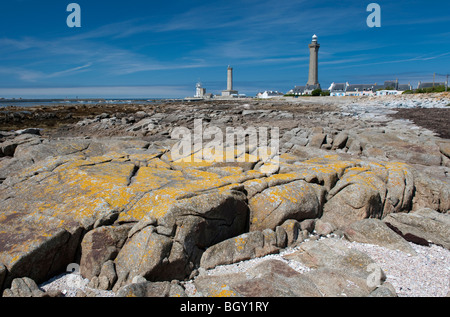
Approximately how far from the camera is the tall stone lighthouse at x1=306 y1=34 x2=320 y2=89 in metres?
134

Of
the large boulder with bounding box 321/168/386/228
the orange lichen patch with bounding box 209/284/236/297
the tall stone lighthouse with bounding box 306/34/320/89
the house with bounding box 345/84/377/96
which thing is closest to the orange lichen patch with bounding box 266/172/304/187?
the large boulder with bounding box 321/168/386/228

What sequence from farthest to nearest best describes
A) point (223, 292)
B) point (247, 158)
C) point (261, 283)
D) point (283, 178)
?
point (247, 158) → point (283, 178) → point (261, 283) → point (223, 292)

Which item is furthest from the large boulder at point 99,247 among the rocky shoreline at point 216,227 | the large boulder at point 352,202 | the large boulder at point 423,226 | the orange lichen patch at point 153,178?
the large boulder at point 423,226

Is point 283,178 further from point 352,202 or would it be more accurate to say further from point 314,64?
point 314,64

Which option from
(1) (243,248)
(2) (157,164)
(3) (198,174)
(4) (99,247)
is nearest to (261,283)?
(1) (243,248)

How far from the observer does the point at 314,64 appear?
136000mm

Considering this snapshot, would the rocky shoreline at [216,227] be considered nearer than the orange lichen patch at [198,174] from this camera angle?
Yes

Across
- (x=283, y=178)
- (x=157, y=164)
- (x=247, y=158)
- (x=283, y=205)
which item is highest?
(x=247, y=158)

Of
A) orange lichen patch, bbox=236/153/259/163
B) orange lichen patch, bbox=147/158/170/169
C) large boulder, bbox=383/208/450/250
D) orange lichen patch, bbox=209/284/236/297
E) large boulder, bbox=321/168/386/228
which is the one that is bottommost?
orange lichen patch, bbox=209/284/236/297

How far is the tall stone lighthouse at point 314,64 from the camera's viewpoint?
134 m

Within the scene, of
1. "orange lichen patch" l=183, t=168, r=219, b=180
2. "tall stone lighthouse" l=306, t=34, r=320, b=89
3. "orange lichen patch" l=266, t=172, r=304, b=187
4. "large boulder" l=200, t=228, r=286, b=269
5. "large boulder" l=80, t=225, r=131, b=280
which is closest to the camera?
"large boulder" l=80, t=225, r=131, b=280

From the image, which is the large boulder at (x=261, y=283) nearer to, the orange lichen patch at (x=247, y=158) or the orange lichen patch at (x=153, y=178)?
the orange lichen patch at (x=153, y=178)

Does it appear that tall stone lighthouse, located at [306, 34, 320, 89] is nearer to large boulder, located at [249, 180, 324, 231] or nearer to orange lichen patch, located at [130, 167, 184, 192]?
large boulder, located at [249, 180, 324, 231]

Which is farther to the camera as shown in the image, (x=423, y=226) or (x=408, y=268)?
(x=423, y=226)
